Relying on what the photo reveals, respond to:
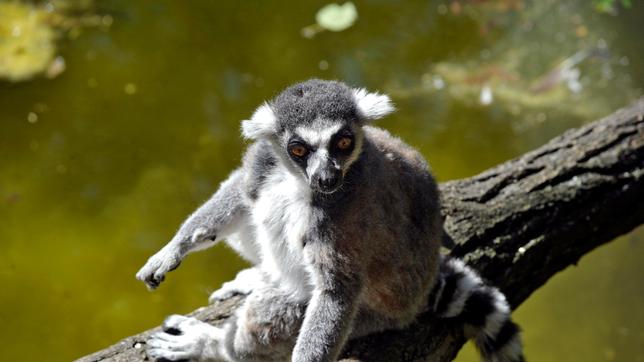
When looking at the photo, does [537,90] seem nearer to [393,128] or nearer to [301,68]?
[393,128]

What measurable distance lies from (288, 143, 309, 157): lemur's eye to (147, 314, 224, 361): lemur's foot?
3.35 ft

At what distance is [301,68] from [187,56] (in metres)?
1.12

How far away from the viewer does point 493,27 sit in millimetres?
7562

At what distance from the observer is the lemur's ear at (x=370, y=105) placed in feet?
11.4

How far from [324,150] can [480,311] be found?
118 cm

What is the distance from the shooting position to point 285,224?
3.58 metres

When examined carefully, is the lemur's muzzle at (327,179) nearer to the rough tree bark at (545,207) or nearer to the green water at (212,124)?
the rough tree bark at (545,207)

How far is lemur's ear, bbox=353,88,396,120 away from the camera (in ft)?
11.4

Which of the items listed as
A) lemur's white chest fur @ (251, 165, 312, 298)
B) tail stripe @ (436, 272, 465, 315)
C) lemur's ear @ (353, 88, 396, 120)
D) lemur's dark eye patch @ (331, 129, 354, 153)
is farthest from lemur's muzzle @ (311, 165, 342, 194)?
tail stripe @ (436, 272, 465, 315)

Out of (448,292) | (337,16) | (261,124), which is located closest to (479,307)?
(448,292)

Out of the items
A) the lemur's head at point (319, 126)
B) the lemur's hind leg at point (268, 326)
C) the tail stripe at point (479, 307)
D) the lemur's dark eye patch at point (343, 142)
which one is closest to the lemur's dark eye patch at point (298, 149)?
the lemur's head at point (319, 126)

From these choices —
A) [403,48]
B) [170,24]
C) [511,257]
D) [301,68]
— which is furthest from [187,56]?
[511,257]

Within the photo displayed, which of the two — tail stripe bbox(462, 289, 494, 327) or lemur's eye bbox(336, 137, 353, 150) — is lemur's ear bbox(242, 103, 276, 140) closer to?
lemur's eye bbox(336, 137, 353, 150)

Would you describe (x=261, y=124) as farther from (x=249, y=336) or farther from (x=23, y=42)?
(x=23, y=42)
